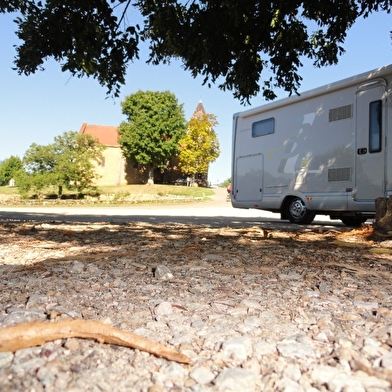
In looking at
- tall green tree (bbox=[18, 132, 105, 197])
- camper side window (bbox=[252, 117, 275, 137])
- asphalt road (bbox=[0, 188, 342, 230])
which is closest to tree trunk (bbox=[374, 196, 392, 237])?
asphalt road (bbox=[0, 188, 342, 230])

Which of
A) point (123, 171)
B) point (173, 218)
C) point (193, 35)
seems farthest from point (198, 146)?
point (193, 35)

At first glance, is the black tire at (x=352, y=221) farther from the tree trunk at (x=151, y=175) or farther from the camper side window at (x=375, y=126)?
the tree trunk at (x=151, y=175)

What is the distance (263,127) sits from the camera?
35.9ft

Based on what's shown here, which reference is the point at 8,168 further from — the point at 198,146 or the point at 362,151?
the point at 362,151

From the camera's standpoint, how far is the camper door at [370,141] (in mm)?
8047

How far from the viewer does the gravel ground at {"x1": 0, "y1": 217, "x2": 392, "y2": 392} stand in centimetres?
158

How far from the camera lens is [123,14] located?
6.19 metres

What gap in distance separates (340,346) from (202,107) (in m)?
62.7

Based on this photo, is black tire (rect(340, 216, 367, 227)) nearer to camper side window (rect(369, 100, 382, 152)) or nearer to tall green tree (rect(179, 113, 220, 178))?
camper side window (rect(369, 100, 382, 152))

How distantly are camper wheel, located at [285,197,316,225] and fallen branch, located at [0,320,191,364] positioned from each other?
8.57 meters

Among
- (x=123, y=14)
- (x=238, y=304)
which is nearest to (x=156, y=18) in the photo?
(x=123, y=14)

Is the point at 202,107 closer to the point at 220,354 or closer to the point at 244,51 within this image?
the point at 244,51

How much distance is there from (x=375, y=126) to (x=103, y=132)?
55.0 meters

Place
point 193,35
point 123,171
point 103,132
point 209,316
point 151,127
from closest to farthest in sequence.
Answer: point 209,316
point 193,35
point 151,127
point 123,171
point 103,132
